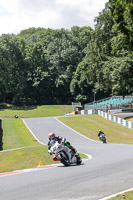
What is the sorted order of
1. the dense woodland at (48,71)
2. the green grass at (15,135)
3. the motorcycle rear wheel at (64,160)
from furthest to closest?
the dense woodland at (48,71), the green grass at (15,135), the motorcycle rear wheel at (64,160)

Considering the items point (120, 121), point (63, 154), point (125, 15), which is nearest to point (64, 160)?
point (63, 154)

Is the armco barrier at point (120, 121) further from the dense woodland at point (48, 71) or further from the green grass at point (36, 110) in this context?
A: the dense woodland at point (48, 71)

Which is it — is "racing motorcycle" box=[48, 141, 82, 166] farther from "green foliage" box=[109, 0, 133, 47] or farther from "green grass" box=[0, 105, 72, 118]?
"green grass" box=[0, 105, 72, 118]

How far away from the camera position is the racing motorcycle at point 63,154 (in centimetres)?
1367

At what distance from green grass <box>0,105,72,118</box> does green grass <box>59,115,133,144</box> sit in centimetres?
2580

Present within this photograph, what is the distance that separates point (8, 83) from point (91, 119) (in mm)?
38534

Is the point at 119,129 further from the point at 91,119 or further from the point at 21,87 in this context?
the point at 21,87

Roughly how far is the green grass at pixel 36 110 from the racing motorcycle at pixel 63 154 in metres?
62.4

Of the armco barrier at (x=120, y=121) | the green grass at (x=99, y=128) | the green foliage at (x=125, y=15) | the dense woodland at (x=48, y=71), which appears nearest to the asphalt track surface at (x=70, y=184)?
the green foliage at (x=125, y=15)

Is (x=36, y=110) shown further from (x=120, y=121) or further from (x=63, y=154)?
(x=63, y=154)

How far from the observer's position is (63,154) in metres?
13.8

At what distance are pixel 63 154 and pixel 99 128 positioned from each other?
31.4 metres

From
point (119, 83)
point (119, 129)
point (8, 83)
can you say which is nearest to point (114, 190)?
point (119, 129)

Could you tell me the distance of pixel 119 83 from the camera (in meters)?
46.6
